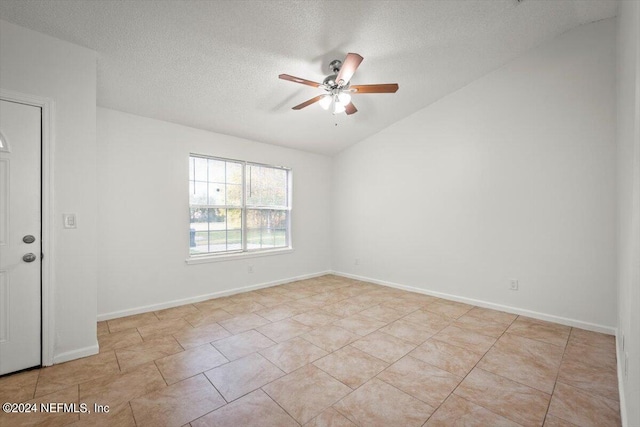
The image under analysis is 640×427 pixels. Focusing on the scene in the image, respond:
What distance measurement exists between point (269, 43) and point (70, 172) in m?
2.11

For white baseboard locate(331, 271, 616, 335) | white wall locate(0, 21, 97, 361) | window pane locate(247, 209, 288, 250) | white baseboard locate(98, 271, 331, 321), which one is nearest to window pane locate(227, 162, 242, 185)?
window pane locate(247, 209, 288, 250)

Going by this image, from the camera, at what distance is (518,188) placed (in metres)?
3.47

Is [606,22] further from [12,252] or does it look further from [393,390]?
[12,252]

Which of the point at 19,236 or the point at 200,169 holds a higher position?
the point at 200,169

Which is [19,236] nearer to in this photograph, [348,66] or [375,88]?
[348,66]

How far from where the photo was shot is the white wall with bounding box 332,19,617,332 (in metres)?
2.98

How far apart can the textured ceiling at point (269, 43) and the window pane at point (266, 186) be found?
0.96 metres

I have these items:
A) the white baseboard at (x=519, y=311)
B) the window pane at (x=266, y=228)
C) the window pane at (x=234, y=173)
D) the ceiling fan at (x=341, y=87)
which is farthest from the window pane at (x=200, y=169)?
the white baseboard at (x=519, y=311)

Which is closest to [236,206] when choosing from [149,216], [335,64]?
[149,216]

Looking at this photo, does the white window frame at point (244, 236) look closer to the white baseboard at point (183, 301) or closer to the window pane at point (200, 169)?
the window pane at point (200, 169)

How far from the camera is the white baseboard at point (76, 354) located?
229 cm

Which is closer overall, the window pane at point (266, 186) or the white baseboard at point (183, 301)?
the white baseboard at point (183, 301)

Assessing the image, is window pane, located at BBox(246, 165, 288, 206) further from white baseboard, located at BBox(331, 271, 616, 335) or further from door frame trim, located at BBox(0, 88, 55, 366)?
door frame trim, located at BBox(0, 88, 55, 366)

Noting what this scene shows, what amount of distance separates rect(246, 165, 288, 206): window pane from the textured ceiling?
3.15ft
